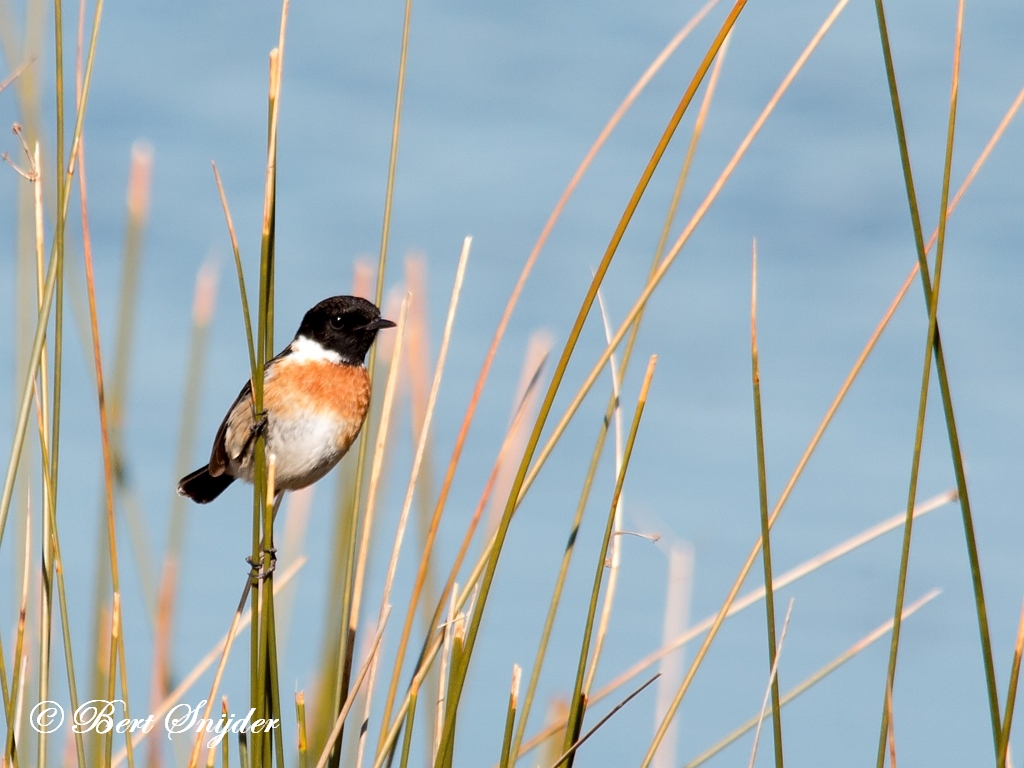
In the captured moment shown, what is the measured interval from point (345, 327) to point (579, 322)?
2.60 m

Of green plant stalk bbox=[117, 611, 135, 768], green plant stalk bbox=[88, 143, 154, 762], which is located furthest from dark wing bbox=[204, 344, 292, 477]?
green plant stalk bbox=[117, 611, 135, 768]

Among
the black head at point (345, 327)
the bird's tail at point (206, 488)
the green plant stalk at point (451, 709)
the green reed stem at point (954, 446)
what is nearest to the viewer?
the green reed stem at point (954, 446)

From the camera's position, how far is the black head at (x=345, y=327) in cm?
443

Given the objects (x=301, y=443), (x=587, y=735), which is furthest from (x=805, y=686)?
(x=301, y=443)

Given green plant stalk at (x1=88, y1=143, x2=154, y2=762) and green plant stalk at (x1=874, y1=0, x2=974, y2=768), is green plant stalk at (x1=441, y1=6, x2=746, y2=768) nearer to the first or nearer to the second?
green plant stalk at (x1=874, y1=0, x2=974, y2=768)

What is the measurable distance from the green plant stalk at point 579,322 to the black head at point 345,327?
96.9 inches

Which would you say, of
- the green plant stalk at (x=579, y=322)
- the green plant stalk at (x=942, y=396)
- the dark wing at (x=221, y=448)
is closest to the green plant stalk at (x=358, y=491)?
the green plant stalk at (x=579, y=322)

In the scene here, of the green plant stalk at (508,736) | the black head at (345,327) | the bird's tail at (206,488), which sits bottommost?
the bird's tail at (206,488)

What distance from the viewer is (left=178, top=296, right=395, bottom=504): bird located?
4.15 meters

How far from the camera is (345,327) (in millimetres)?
4434

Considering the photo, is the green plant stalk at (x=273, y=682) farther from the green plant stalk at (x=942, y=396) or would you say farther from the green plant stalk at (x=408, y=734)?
the green plant stalk at (x=942, y=396)

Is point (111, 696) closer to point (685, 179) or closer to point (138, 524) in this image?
point (138, 524)

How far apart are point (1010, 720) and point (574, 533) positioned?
96 cm

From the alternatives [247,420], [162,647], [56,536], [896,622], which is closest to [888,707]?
[896,622]
